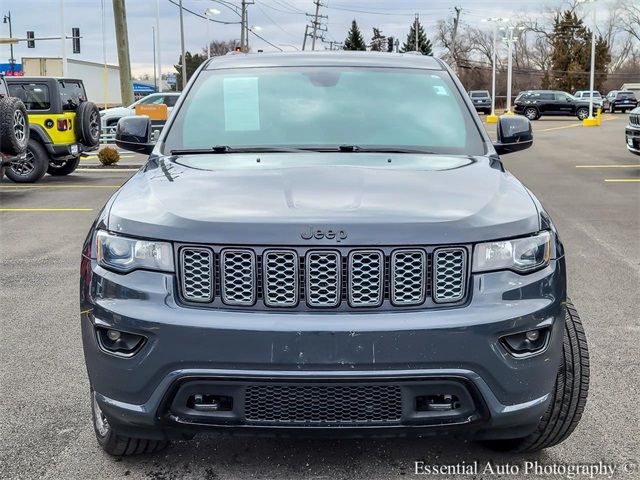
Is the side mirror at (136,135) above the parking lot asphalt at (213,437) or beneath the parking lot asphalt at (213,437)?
above

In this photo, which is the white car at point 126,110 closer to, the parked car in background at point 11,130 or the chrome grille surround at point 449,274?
the parked car in background at point 11,130

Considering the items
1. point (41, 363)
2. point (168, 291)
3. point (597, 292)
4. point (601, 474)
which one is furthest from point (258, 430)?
point (597, 292)

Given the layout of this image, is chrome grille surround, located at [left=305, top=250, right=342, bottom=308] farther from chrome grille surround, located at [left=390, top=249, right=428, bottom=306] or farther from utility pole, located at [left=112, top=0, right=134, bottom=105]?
utility pole, located at [left=112, top=0, right=134, bottom=105]

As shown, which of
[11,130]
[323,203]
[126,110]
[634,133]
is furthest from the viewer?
[126,110]

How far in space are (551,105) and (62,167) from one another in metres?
34.1

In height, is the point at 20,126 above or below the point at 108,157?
above

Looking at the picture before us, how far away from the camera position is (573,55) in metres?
80.6

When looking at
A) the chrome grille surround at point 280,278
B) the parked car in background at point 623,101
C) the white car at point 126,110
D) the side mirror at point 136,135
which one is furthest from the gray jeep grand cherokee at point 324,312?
the parked car in background at point 623,101

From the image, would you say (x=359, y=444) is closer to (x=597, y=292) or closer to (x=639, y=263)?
(x=597, y=292)

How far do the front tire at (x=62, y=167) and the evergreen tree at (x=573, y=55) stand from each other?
2808 inches

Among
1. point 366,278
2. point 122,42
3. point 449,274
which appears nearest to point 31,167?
point 122,42

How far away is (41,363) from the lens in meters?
4.64

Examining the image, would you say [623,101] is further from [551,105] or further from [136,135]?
[136,135]

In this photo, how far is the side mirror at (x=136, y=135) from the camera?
14.6 feet
